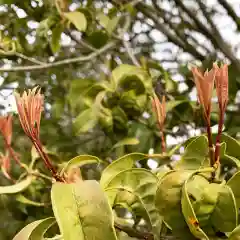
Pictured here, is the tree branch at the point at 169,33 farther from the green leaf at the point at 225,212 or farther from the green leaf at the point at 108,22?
the green leaf at the point at 225,212

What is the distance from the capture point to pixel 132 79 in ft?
2.81

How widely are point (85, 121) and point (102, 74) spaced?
0.22m

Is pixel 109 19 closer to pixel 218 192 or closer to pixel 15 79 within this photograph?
pixel 15 79

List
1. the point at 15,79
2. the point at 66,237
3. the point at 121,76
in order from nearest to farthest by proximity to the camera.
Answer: the point at 66,237 < the point at 121,76 < the point at 15,79

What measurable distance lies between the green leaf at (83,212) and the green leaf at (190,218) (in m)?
0.05

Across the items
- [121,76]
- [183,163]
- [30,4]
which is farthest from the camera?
[30,4]

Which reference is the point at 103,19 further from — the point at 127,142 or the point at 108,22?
the point at 127,142

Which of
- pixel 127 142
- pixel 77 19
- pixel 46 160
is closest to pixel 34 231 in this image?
pixel 46 160

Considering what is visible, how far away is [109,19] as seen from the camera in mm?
1060

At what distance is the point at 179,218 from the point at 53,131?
724 mm

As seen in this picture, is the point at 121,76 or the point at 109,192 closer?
the point at 109,192

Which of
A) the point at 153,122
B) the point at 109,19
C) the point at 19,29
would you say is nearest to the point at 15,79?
the point at 19,29

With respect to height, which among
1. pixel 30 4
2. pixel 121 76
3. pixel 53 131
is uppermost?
pixel 30 4

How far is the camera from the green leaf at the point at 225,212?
37 cm
